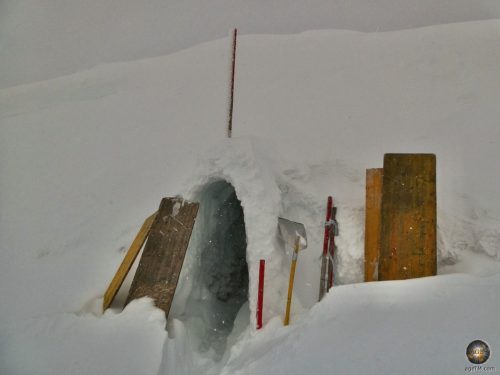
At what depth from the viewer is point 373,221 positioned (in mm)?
4621

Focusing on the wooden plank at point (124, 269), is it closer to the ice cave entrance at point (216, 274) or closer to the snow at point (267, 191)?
the snow at point (267, 191)

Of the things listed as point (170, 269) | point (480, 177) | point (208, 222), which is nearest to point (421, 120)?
point (480, 177)

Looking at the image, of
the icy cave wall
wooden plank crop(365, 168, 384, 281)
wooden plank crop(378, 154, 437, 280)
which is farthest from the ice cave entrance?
wooden plank crop(378, 154, 437, 280)

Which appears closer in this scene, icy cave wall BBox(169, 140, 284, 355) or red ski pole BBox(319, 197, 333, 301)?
red ski pole BBox(319, 197, 333, 301)

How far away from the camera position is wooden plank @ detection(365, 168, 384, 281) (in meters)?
4.47

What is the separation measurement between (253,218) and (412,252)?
176 cm

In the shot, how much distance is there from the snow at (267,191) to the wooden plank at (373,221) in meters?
0.25

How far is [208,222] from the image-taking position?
587cm

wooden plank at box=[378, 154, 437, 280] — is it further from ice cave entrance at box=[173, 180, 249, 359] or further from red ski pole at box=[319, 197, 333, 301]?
ice cave entrance at box=[173, 180, 249, 359]

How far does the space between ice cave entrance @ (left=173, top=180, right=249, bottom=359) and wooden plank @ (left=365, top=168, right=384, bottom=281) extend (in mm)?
1780

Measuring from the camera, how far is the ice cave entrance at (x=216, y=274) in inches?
205

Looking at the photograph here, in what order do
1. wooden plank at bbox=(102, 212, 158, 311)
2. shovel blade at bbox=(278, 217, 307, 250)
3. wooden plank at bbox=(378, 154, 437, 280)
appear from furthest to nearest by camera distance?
shovel blade at bbox=(278, 217, 307, 250), wooden plank at bbox=(102, 212, 158, 311), wooden plank at bbox=(378, 154, 437, 280)

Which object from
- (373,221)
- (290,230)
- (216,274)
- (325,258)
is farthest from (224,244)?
(373,221)

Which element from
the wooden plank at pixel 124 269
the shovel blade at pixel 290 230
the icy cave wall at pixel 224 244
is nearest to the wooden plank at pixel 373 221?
the shovel blade at pixel 290 230
